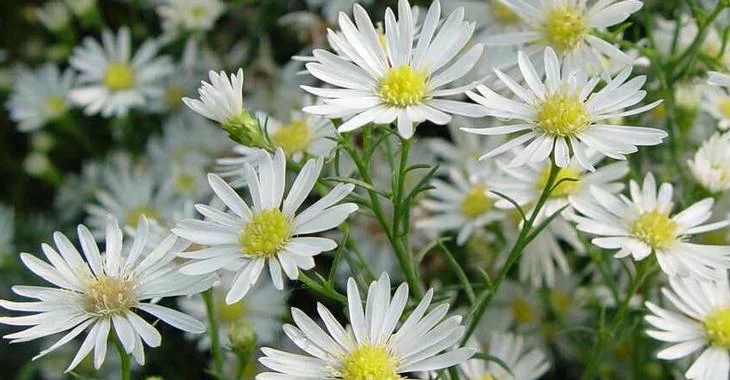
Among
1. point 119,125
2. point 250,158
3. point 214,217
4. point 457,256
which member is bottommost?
point 214,217

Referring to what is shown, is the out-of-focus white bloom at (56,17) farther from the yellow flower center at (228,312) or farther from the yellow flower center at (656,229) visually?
the yellow flower center at (656,229)

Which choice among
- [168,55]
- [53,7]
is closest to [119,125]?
[168,55]

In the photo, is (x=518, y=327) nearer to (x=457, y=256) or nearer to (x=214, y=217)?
(x=457, y=256)

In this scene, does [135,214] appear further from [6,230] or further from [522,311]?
[522,311]

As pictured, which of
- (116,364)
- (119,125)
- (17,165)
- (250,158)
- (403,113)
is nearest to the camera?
(403,113)

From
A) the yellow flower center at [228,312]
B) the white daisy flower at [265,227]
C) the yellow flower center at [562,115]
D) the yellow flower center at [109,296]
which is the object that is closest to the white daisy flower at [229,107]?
the white daisy flower at [265,227]

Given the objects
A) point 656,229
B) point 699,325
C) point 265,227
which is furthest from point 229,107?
point 699,325
